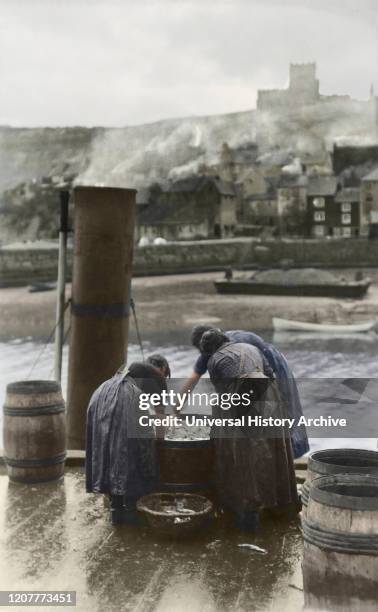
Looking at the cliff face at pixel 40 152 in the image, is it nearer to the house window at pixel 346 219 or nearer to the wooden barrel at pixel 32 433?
the house window at pixel 346 219

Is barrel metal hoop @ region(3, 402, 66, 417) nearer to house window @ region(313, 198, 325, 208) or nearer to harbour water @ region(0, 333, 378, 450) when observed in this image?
harbour water @ region(0, 333, 378, 450)

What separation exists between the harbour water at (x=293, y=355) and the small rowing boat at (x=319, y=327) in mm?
250

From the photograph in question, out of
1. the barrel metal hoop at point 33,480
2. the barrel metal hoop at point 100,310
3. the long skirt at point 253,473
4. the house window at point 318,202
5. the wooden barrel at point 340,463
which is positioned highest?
the house window at point 318,202

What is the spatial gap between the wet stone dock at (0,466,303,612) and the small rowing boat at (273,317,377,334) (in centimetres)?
2197

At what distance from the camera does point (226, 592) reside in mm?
2859

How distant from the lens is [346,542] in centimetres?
238

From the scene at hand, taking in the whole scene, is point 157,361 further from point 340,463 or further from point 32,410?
point 340,463

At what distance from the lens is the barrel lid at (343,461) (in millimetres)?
3023

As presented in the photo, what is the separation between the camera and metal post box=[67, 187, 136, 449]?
493 centimetres

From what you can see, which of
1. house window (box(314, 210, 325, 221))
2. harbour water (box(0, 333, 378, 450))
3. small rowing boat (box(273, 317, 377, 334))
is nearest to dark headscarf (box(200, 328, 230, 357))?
harbour water (box(0, 333, 378, 450))

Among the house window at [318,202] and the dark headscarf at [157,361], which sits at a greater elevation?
the house window at [318,202]

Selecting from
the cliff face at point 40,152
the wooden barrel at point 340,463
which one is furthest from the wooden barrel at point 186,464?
the cliff face at point 40,152

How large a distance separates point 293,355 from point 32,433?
19.3m

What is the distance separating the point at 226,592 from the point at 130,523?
0.95 metres
